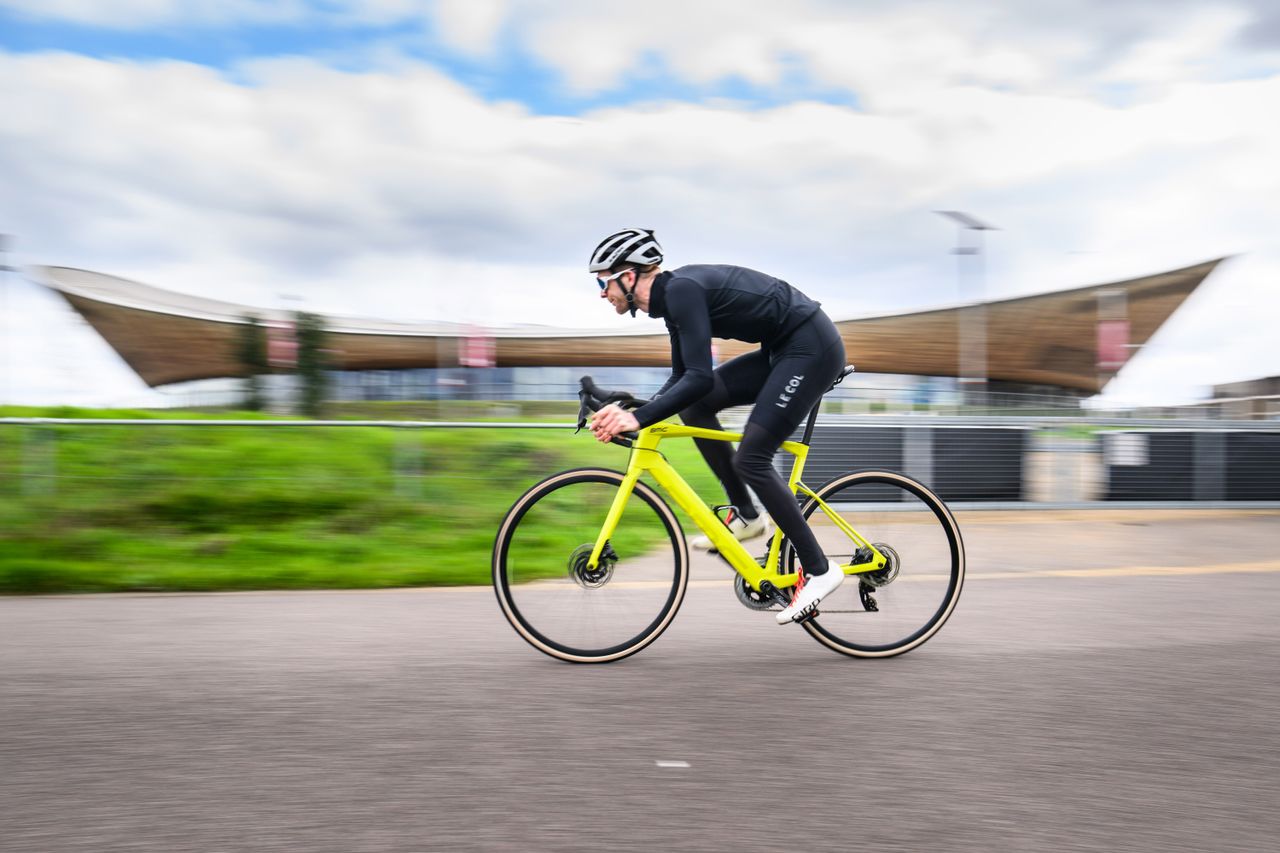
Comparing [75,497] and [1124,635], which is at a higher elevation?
[75,497]

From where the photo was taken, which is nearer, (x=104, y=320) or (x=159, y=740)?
(x=159, y=740)

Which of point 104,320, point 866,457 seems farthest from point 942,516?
point 104,320

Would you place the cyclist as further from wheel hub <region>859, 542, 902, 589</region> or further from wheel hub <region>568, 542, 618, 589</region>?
wheel hub <region>568, 542, 618, 589</region>

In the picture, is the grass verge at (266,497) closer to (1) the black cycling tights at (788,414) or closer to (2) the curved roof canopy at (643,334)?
(1) the black cycling tights at (788,414)

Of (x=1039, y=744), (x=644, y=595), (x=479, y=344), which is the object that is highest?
(x=479, y=344)

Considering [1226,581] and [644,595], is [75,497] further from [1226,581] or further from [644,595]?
[1226,581]

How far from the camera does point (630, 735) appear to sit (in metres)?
3.32

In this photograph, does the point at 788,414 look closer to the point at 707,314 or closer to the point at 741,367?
the point at 741,367

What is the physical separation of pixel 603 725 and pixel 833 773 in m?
0.79

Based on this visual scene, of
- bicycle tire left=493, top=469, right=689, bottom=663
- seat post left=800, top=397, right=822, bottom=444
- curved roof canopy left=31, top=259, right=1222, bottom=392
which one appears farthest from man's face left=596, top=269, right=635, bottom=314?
curved roof canopy left=31, top=259, right=1222, bottom=392

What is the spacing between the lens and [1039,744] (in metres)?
3.28

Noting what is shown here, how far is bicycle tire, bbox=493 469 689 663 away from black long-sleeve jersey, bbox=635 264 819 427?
0.43m

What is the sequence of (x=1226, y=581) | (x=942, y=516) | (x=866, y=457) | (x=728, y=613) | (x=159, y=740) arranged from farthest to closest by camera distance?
(x=866, y=457) → (x=1226, y=581) → (x=728, y=613) → (x=942, y=516) → (x=159, y=740)

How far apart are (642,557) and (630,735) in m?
1.12
